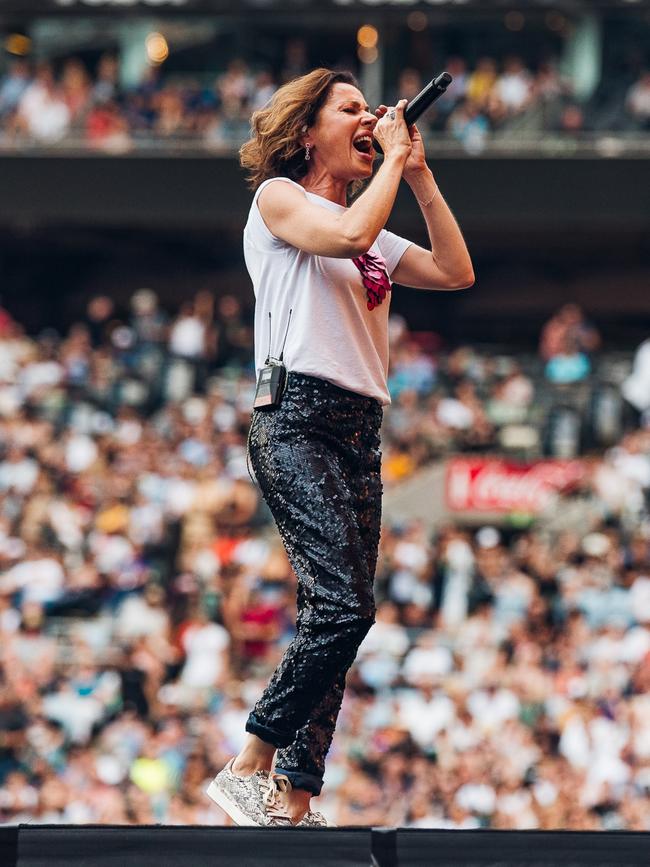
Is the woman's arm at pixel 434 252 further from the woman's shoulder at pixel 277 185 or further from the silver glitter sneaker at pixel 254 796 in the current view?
the silver glitter sneaker at pixel 254 796

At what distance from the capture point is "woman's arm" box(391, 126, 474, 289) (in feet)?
14.6

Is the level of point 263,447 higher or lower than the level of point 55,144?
lower

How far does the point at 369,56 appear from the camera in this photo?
1980 cm

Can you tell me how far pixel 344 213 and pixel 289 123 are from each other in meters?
0.44

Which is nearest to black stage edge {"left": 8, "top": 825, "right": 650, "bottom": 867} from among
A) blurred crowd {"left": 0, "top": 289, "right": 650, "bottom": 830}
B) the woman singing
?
the woman singing

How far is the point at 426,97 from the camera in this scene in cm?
415

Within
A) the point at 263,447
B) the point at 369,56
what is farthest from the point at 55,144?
the point at 263,447

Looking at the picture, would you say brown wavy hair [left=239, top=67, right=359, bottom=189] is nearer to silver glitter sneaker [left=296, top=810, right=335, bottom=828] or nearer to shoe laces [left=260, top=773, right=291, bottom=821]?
shoe laces [left=260, top=773, right=291, bottom=821]

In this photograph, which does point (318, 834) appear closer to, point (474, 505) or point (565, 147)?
point (474, 505)

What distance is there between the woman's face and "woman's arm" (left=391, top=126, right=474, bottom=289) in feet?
0.44

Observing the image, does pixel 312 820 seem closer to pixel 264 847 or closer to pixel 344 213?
pixel 264 847

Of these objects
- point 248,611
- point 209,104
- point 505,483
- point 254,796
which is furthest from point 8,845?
point 209,104

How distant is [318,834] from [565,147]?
632 inches

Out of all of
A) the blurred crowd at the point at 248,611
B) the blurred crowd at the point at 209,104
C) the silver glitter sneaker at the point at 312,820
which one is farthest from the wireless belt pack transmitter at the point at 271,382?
the blurred crowd at the point at 209,104
